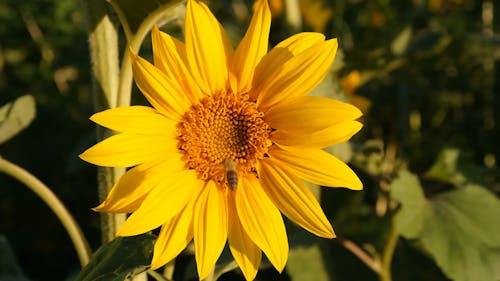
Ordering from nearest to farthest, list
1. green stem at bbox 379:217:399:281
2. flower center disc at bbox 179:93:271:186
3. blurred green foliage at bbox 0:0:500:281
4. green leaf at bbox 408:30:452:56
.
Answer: flower center disc at bbox 179:93:271:186, green stem at bbox 379:217:399:281, blurred green foliage at bbox 0:0:500:281, green leaf at bbox 408:30:452:56

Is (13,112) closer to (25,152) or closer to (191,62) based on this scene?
(191,62)

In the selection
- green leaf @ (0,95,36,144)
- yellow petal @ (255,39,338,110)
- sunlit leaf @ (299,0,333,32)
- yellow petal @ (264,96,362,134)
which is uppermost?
green leaf @ (0,95,36,144)

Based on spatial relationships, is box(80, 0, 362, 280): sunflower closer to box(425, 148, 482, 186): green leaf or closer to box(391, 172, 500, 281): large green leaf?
box(391, 172, 500, 281): large green leaf

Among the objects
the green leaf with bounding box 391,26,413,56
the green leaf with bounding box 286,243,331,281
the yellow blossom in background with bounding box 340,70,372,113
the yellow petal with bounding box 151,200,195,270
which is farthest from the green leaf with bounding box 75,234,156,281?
the green leaf with bounding box 391,26,413,56

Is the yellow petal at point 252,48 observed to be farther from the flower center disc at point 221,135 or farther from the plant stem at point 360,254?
the plant stem at point 360,254

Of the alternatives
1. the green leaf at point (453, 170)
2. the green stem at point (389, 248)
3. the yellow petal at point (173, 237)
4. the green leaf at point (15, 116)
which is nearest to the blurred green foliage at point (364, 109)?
the green leaf at point (453, 170)

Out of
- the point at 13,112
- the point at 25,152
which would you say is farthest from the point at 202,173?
the point at 25,152

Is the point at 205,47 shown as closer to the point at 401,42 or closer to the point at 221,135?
the point at 221,135
